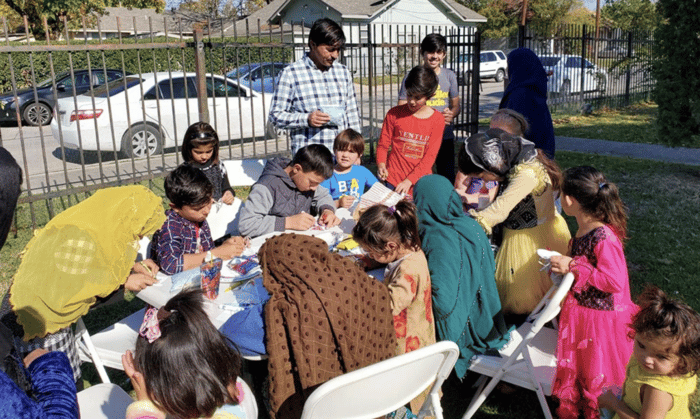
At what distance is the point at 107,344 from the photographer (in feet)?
9.41

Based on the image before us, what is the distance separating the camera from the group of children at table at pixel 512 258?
2154mm

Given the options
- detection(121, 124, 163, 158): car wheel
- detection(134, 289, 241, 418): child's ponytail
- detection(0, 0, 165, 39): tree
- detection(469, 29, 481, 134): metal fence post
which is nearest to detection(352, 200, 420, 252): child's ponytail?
detection(134, 289, 241, 418): child's ponytail

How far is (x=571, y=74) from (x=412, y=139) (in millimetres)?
12731

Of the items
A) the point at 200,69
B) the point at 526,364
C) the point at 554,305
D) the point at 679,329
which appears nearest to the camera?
the point at 679,329

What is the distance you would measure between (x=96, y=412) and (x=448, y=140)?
4.41 metres

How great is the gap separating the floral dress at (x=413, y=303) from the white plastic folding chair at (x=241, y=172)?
7.56ft

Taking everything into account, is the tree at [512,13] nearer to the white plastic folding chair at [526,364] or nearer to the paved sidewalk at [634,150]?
the paved sidewalk at [634,150]

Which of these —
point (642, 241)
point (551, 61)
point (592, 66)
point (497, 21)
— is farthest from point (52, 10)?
point (642, 241)

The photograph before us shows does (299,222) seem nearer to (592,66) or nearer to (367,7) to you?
(592,66)

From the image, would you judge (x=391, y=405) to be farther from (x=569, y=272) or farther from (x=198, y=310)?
(x=569, y=272)

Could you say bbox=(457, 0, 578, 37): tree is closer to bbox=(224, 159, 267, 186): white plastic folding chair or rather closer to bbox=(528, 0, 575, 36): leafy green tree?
bbox=(528, 0, 575, 36): leafy green tree

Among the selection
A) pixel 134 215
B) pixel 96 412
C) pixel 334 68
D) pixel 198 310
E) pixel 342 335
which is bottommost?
pixel 96 412

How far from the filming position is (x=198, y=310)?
181 centimetres

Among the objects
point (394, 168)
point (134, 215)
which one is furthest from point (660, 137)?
point (134, 215)
